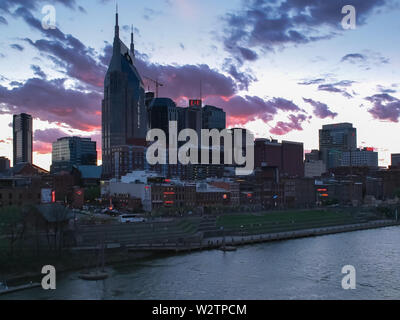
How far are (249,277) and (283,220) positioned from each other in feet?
157

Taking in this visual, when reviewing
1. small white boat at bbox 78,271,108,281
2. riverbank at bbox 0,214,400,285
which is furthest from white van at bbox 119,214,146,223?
small white boat at bbox 78,271,108,281

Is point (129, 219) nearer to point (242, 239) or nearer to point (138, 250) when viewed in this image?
point (138, 250)

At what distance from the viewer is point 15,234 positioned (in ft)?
167

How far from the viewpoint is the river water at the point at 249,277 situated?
118 ft

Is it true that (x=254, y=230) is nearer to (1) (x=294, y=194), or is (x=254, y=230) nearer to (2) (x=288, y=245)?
(2) (x=288, y=245)

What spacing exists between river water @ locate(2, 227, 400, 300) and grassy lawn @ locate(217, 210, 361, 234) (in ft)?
47.2

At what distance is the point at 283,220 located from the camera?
88.9m

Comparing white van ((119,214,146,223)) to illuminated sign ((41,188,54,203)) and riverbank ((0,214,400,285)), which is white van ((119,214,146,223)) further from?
illuminated sign ((41,188,54,203))

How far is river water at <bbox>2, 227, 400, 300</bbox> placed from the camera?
3597 centimetres

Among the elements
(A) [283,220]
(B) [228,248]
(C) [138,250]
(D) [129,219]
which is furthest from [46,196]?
(A) [283,220]

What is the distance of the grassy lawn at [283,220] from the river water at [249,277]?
14.4m

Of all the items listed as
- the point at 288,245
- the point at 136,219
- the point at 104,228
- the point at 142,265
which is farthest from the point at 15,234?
the point at 288,245
